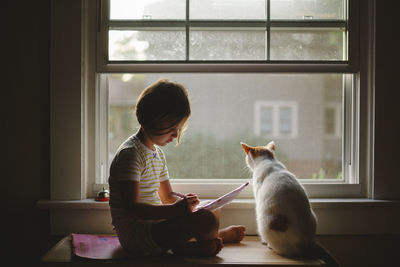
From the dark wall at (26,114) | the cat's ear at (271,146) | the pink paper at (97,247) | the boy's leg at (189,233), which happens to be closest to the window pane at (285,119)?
the cat's ear at (271,146)

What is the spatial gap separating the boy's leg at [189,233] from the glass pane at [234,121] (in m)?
0.46

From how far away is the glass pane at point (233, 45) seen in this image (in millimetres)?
1634

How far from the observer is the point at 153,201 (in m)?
1.41

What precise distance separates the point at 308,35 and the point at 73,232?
1.40 meters

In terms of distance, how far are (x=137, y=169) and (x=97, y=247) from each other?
35 centimetres

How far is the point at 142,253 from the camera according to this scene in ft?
4.20

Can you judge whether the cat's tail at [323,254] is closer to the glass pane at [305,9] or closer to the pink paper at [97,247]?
the pink paper at [97,247]

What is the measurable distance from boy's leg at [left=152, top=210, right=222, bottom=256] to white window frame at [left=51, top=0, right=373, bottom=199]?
393 mm

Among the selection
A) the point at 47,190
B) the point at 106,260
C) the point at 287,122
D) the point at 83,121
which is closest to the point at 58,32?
the point at 83,121

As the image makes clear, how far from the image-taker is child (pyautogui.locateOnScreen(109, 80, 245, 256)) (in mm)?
1248

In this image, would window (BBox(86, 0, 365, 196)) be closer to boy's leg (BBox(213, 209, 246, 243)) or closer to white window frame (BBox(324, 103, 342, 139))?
white window frame (BBox(324, 103, 342, 139))

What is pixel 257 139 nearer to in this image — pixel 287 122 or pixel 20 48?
pixel 287 122

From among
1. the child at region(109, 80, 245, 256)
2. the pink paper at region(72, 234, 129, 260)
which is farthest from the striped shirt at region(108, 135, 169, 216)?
the pink paper at region(72, 234, 129, 260)

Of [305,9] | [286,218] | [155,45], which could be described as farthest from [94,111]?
[305,9]
